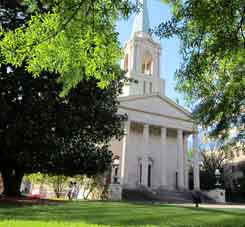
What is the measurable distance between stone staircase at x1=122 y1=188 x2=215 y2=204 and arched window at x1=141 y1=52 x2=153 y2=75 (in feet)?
71.5

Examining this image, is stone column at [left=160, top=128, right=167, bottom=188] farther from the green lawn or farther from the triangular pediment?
the green lawn

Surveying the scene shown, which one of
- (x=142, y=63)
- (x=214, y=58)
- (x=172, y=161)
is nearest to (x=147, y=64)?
(x=142, y=63)

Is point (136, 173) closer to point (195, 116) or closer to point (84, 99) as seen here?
point (84, 99)

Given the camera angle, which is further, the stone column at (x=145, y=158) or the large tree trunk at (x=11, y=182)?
the stone column at (x=145, y=158)

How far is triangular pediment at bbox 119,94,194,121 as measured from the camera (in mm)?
41031

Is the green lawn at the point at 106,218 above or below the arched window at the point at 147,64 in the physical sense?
below

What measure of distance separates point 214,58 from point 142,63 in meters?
47.4

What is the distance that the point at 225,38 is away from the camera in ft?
19.2

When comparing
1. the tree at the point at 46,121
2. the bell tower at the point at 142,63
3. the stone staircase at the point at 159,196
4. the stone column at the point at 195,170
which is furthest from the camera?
the bell tower at the point at 142,63

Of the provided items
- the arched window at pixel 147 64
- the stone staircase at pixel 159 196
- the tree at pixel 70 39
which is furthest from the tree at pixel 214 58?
the arched window at pixel 147 64

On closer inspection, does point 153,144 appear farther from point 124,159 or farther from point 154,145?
point 124,159

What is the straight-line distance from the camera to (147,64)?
55031 mm

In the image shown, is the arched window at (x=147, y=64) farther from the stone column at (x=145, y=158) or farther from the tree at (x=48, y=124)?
the tree at (x=48, y=124)

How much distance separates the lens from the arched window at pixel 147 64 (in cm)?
5347
